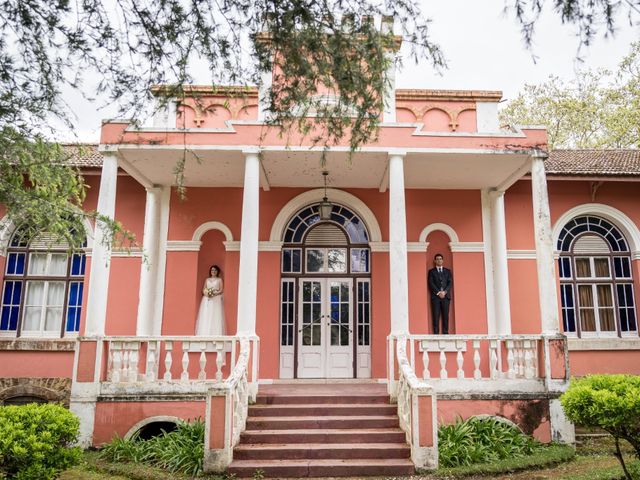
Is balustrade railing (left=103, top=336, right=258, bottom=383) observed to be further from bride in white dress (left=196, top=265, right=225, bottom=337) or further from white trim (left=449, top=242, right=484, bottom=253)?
white trim (left=449, top=242, right=484, bottom=253)

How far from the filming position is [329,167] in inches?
380

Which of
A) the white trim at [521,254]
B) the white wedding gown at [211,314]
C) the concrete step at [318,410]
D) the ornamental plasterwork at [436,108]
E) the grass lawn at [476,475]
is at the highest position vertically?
the ornamental plasterwork at [436,108]

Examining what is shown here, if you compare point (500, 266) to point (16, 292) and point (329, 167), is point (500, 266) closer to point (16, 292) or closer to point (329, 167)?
point (329, 167)

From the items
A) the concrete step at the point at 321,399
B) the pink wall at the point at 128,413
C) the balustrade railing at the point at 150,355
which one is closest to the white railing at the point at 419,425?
the concrete step at the point at 321,399

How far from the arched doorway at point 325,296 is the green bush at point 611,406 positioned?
503cm

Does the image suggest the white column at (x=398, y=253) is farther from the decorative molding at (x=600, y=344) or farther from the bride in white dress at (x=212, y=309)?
the decorative molding at (x=600, y=344)

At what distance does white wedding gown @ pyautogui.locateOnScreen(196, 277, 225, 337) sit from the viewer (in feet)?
33.9

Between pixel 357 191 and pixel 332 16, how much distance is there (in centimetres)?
646

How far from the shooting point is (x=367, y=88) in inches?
204

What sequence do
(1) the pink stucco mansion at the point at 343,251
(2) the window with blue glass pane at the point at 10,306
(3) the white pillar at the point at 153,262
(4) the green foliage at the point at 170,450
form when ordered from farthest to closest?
(2) the window with blue glass pane at the point at 10,306 → (3) the white pillar at the point at 153,262 → (1) the pink stucco mansion at the point at 343,251 → (4) the green foliage at the point at 170,450

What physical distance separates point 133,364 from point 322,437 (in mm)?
3185

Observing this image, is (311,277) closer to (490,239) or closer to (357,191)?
(357,191)

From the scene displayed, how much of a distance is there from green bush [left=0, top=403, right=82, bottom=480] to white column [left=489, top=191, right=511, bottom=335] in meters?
7.77

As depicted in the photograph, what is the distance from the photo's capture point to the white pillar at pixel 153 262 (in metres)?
10.3
